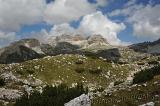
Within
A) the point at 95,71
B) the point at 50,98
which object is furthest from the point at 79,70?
the point at 50,98

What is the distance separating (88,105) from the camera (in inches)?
955

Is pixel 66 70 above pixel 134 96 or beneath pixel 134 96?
above

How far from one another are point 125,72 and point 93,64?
713cm

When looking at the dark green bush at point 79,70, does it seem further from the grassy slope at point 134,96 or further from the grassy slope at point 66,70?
the grassy slope at point 134,96

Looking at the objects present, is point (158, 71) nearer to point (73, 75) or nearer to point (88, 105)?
point (88, 105)

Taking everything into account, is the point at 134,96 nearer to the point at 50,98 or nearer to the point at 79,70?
the point at 50,98

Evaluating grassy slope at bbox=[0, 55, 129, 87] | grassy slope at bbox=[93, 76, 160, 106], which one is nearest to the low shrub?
grassy slope at bbox=[0, 55, 129, 87]

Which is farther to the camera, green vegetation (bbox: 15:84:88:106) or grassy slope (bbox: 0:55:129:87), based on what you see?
grassy slope (bbox: 0:55:129:87)

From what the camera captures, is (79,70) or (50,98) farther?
(79,70)

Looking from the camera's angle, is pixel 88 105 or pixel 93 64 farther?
pixel 93 64

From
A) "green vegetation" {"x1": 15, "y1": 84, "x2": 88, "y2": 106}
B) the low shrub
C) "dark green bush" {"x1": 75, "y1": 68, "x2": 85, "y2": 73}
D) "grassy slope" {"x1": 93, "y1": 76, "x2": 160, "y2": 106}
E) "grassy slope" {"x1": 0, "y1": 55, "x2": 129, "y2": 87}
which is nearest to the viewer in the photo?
"green vegetation" {"x1": 15, "y1": 84, "x2": 88, "y2": 106}

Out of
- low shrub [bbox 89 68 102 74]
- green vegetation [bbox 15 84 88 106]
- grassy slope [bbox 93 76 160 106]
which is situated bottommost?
grassy slope [bbox 93 76 160 106]

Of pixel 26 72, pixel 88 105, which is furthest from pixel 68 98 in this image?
pixel 26 72

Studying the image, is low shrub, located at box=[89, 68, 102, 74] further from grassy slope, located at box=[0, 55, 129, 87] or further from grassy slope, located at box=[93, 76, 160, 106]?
grassy slope, located at box=[93, 76, 160, 106]
